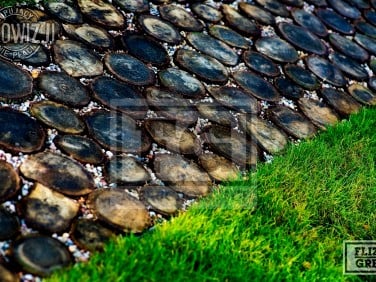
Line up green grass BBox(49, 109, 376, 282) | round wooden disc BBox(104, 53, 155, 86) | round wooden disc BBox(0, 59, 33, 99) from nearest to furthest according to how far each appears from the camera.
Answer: green grass BBox(49, 109, 376, 282), round wooden disc BBox(0, 59, 33, 99), round wooden disc BBox(104, 53, 155, 86)

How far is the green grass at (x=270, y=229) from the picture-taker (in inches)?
67.3

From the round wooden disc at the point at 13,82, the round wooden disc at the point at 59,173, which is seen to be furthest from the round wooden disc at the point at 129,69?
the round wooden disc at the point at 59,173

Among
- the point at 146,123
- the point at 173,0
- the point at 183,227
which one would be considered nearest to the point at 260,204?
the point at 183,227

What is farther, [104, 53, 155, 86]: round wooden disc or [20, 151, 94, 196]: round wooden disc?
[104, 53, 155, 86]: round wooden disc

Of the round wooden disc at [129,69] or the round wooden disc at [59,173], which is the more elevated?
the round wooden disc at [129,69]

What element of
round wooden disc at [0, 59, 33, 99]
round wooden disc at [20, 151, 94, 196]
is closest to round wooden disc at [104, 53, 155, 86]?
round wooden disc at [0, 59, 33, 99]

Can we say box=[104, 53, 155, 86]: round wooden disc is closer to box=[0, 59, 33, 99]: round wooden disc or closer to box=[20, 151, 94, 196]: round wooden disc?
box=[0, 59, 33, 99]: round wooden disc

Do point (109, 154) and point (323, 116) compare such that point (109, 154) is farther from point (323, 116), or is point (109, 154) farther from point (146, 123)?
point (323, 116)

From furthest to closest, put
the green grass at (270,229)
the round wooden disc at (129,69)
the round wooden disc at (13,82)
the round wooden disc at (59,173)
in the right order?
the round wooden disc at (129,69), the round wooden disc at (13,82), the round wooden disc at (59,173), the green grass at (270,229)

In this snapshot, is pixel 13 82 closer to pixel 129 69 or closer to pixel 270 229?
pixel 129 69

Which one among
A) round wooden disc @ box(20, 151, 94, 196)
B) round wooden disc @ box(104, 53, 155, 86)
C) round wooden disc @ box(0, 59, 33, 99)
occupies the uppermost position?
round wooden disc @ box(104, 53, 155, 86)

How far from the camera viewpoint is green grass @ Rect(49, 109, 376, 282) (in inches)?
67.3

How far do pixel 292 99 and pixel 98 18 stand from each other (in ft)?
4.08

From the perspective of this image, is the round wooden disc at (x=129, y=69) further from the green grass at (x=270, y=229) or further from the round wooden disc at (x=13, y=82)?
the green grass at (x=270, y=229)
